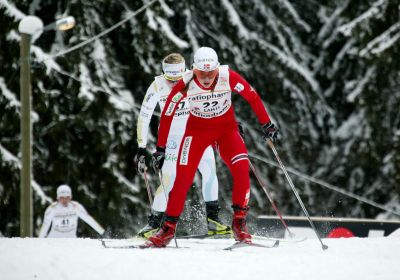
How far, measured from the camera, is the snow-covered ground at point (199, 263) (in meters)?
6.32

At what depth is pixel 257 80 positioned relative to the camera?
902 inches

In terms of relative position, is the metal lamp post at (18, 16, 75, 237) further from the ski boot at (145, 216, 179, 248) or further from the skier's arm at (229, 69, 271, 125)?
the skier's arm at (229, 69, 271, 125)

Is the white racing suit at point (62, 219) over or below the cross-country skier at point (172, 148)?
below

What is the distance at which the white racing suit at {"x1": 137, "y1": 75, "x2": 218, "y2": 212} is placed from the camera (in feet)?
29.2

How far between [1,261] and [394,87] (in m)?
16.0

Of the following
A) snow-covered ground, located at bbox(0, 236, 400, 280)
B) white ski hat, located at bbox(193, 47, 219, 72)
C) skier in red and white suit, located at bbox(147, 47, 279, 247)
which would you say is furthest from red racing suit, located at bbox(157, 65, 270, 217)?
snow-covered ground, located at bbox(0, 236, 400, 280)

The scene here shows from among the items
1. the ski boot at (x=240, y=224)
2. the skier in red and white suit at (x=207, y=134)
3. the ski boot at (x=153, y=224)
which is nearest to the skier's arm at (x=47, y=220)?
the ski boot at (x=153, y=224)

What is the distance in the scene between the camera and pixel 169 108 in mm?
8047

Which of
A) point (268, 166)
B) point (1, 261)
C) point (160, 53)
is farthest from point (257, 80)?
point (1, 261)

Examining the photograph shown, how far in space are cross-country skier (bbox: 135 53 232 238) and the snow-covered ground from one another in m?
1.08

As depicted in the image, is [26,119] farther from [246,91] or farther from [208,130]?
→ [246,91]

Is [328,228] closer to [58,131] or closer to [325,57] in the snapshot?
[58,131]

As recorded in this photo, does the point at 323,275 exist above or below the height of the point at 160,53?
below

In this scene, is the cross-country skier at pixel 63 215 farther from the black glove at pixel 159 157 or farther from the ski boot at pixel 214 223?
the black glove at pixel 159 157
